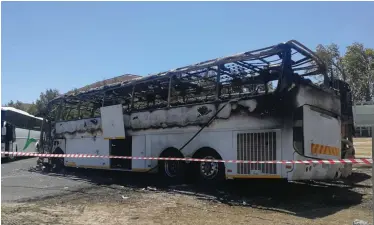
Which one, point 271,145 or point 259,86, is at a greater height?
point 259,86

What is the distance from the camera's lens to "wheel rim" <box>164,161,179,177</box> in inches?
420

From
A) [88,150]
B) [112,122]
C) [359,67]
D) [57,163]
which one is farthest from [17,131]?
[359,67]

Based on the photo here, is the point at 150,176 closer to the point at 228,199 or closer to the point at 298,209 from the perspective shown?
the point at 228,199

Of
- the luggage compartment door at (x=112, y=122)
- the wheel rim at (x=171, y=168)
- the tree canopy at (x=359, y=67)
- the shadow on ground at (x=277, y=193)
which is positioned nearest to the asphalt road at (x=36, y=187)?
the shadow on ground at (x=277, y=193)

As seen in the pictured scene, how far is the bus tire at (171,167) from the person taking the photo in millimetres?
10461

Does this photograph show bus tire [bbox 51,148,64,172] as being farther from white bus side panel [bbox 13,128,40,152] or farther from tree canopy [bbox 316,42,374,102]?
tree canopy [bbox 316,42,374,102]

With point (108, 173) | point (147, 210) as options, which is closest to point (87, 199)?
point (147, 210)

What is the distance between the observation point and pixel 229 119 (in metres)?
9.32

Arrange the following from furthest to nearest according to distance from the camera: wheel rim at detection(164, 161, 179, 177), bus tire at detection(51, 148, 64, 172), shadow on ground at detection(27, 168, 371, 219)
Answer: bus tire at detection(51, 148, 64, 172) < wheel rim at detection(164, 161, 179, 177) < shadow on ground at detection(27, 168, 371, 219)

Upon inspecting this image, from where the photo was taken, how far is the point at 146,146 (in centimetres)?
1170

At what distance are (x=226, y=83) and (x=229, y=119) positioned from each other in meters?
1.59

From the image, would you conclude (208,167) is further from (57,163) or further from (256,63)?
(57,163)

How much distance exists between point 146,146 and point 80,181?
244 centimetres

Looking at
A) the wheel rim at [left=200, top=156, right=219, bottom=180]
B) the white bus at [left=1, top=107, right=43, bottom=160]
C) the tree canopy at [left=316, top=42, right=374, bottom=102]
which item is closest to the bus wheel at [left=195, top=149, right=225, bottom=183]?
the wheel rim at [left=200, top=156, right=219, bottom=180]
